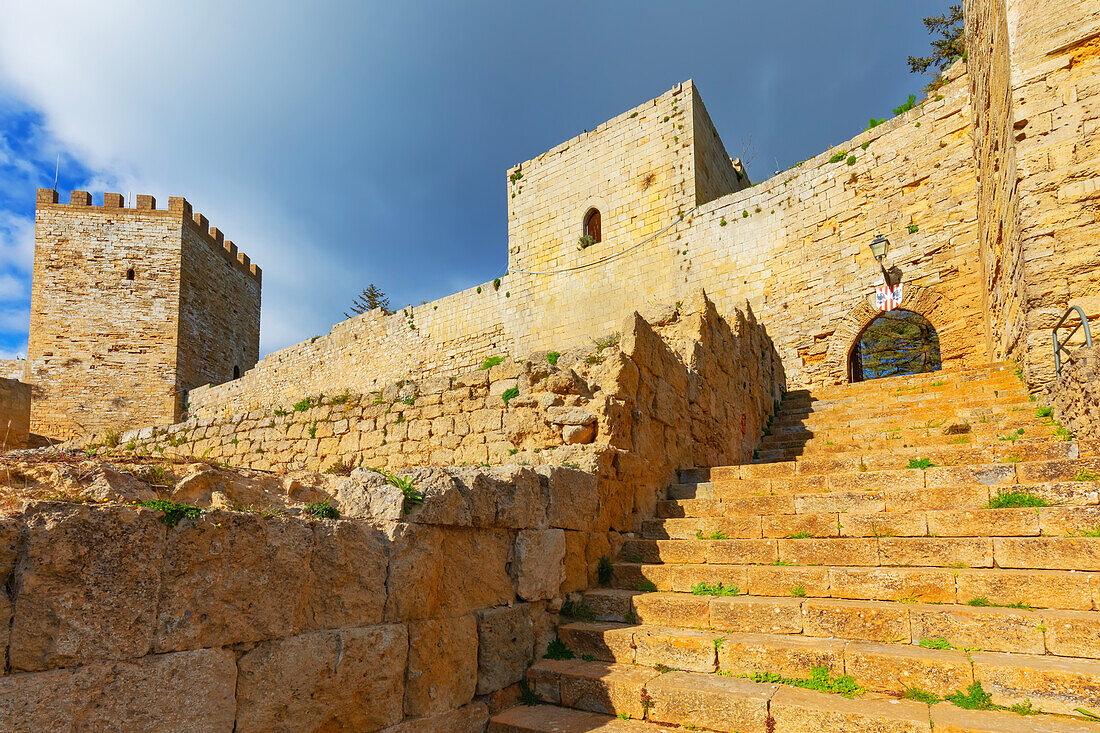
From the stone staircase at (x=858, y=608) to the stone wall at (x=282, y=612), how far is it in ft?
1.83

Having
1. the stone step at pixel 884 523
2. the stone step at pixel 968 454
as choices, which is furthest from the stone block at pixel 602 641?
the stone step at pixel 968 454

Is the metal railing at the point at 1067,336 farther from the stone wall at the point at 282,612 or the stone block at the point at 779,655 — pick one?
the stone wall at the point at 282,612

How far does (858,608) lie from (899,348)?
2059cm

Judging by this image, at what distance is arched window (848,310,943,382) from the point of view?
20172 mm

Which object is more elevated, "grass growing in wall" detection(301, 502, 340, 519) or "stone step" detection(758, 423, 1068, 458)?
"stone step" detection(758, 423, 1068, 458)

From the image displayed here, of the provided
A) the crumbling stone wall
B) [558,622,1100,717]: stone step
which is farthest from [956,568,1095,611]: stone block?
the crumbling stone wall

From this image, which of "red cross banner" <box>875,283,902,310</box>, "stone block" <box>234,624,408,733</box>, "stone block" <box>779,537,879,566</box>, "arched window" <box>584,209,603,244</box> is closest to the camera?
"stone block" <box>234,624,408,733</box>

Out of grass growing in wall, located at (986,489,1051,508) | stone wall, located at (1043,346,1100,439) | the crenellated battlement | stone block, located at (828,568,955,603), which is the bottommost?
stone block, located at (828,568,955,603)

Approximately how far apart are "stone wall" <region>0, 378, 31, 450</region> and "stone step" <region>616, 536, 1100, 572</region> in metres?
8.15

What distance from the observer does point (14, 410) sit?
846cm

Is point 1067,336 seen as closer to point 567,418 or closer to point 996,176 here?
point 996,176

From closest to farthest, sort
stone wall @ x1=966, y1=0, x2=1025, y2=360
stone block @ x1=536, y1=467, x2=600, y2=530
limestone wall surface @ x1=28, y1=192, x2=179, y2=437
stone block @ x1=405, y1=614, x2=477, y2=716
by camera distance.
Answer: stone block @ x1=405, y1=614, x2=477, y2=716, stone block @ x1=536, y1=467, x2=600, y2=530, stone wall @ x1=966, y1=0, x2=1025, y2=360, limestone wall surface @ x1=28, y1=192, x2=179, y2=437

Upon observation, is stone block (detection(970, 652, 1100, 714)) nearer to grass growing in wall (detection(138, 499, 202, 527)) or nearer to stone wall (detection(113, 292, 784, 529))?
stone wall (detection(113, 292, 784, 529))

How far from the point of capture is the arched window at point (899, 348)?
66.2 ft
